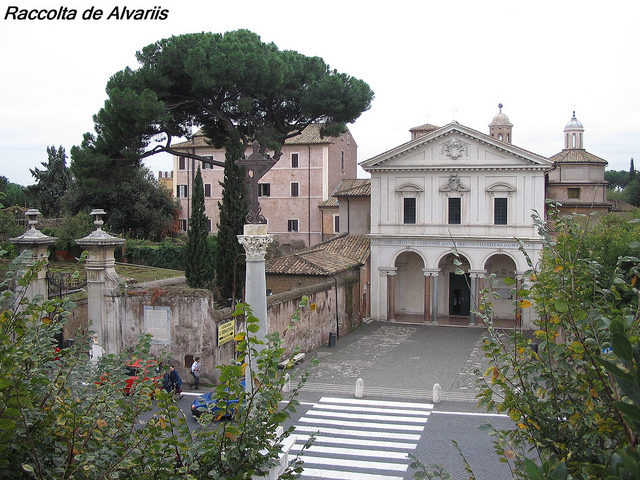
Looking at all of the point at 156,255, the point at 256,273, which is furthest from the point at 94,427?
the point at 156,255

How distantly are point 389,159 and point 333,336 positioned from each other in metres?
10.4

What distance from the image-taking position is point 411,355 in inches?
941

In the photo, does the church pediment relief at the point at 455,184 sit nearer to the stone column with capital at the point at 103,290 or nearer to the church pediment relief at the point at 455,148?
the church pediment relief at the point at 455,148

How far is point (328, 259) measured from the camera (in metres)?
29.1

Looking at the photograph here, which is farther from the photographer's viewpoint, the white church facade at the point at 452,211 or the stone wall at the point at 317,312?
the white church facade at the point at 452,211

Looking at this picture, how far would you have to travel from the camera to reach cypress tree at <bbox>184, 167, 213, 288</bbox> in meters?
24.6

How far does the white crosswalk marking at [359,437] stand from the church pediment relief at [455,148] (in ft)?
51.3

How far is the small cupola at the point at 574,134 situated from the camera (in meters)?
47.9

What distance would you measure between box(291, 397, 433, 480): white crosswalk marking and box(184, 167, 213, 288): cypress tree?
356 inches

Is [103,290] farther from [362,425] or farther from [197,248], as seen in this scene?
[362,425]

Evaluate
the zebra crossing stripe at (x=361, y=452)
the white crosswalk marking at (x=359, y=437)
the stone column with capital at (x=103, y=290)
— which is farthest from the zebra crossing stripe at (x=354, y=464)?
the stone column with capital at (x=103, y=290)

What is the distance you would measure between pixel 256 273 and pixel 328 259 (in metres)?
18.0

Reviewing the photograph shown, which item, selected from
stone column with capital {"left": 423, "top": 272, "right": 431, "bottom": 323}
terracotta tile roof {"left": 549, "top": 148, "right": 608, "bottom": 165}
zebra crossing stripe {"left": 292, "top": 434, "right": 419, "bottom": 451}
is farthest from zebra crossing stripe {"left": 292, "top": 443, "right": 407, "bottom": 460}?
terracotta tile roof {"left": 549, "top": 148, "right": 608, "bottom": 165}

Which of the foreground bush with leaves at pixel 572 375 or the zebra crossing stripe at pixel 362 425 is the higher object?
the foreground bush with leaves at pixel 572 375
